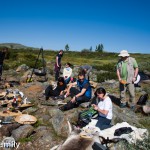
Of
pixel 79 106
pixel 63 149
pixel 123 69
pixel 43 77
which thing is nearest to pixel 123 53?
pixel 123 69

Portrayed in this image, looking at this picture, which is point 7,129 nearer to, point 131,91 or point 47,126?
point 47,126

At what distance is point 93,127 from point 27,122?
1984 mm

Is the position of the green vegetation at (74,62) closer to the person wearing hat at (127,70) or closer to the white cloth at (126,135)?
the person wearing hat at (127,70)

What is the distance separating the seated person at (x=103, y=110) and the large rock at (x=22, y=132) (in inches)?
72.9

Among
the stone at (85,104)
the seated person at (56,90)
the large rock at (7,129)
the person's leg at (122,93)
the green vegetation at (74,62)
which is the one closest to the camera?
the large rock at (7,129)

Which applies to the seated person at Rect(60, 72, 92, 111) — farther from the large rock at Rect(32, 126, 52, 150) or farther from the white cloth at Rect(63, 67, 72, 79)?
the white cloth at Rect(63, 67, 72, 79)

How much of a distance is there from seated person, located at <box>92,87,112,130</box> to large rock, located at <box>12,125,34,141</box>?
1850 millimetres

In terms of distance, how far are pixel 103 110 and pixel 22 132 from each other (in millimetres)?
2235

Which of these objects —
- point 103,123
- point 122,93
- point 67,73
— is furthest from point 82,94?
point 67,73

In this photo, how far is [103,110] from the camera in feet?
23.0

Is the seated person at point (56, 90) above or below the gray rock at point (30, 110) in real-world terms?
above

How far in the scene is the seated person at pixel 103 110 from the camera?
275 inches

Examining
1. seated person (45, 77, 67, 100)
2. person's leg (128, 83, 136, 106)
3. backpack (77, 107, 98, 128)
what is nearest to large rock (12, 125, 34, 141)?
backpack (77, 107, 98, 128)

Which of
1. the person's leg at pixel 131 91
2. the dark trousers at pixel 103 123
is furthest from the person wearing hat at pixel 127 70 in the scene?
the dark trousers at pixel 103 123
